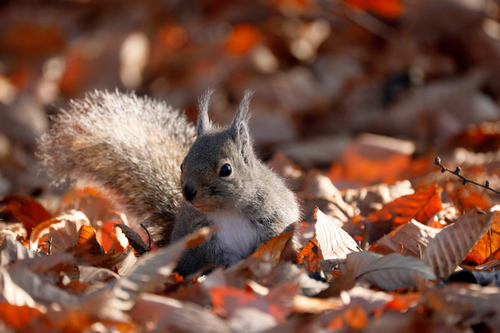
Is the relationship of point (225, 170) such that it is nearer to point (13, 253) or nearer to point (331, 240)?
point (331, 240)

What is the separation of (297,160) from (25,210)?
2.09 meters

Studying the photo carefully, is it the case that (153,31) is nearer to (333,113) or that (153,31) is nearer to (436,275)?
(333,113)

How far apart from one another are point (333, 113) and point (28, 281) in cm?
371

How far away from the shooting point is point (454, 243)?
1487mm

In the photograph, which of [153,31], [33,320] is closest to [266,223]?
[33,320]

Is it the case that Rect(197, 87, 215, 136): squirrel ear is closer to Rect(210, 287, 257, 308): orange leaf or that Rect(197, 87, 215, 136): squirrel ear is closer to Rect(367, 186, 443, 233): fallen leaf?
Rect(367, 186, 443, 233): fallen leaf

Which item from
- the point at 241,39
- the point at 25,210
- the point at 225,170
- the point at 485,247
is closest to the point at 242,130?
the point at 225,170

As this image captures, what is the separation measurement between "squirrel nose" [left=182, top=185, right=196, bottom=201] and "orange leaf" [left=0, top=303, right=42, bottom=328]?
2.11 ft

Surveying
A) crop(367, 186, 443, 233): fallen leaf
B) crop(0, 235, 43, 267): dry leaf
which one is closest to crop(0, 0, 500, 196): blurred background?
crop(367, 186, 443, 233): fallen leaf

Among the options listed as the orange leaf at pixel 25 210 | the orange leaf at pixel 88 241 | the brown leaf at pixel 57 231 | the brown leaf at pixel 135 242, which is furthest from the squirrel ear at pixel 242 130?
the orange leaf at pixel 25 210

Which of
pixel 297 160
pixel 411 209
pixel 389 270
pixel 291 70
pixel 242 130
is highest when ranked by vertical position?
pixel 242 130

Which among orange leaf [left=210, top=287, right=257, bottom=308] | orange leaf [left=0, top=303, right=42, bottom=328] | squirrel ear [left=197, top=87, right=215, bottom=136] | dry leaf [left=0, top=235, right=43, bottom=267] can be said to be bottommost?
dry leaf [left=0, top=235, right=43, bottom=267]

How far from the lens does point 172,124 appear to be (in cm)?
236

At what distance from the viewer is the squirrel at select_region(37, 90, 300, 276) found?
5.78ft
